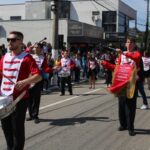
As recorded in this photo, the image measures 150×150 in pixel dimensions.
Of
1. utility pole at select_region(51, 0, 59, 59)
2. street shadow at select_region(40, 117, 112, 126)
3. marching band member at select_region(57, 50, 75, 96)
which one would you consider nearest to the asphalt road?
street shadow at select_region(40, 117, 112, 126)

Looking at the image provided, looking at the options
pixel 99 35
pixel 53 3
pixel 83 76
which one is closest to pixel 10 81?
pixel 53 3

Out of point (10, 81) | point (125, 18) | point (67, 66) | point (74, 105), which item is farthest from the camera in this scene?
point (125, 18)

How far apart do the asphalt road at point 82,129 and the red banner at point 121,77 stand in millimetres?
918

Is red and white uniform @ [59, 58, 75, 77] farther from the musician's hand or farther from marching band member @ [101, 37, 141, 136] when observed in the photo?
the musician's hand

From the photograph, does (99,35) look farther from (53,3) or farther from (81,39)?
(53,3)

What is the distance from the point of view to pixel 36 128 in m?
9.76

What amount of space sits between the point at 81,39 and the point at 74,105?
27321 mm

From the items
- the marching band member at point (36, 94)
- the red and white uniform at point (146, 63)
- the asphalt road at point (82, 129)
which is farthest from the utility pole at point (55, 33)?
the marching band member at point (36, 94)

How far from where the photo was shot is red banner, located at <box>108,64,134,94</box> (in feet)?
29.5

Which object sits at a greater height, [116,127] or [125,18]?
[125,18]

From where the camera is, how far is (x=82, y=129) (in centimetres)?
962

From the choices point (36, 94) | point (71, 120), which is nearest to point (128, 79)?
point (71, 120)

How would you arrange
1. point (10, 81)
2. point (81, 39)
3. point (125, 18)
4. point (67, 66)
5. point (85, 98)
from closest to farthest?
1. point (10, 81)
2. point (85, 98)
3. point (67, 66)
4. point (81, 39)
5. point (125, 18)

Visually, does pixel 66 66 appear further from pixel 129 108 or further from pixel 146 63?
pixel 129 108
